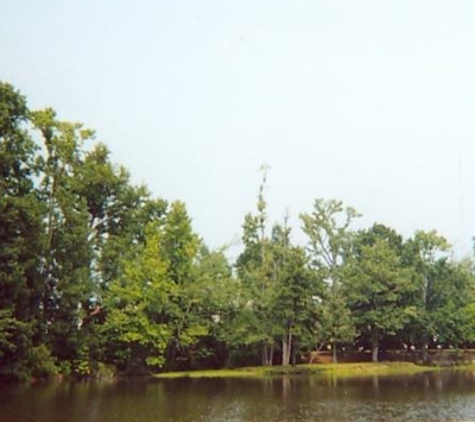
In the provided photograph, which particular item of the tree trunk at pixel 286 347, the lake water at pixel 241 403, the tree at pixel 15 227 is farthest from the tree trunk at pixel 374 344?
the tree at pixel 15 227

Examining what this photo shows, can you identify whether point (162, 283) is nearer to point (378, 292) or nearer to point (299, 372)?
point (299, 372)

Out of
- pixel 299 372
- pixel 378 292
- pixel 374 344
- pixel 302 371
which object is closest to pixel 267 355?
pixel 302 371

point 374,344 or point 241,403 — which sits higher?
point 374,344

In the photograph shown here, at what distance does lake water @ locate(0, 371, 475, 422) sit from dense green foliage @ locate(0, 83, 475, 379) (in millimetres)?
9197

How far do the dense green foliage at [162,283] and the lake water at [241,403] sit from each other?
9.20m

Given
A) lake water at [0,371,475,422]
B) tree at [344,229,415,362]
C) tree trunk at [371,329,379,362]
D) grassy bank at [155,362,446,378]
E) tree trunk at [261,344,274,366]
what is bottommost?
lake water at [0,371,475,422]

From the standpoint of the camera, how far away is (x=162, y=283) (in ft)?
171

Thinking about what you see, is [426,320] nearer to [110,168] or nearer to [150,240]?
[150,240]

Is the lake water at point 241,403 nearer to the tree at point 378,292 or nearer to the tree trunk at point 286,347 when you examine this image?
the tree trunk at point 286,347

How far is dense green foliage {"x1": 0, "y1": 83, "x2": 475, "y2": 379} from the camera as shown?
39250mm

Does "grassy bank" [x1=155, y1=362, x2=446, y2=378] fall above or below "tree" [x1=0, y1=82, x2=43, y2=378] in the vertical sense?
below

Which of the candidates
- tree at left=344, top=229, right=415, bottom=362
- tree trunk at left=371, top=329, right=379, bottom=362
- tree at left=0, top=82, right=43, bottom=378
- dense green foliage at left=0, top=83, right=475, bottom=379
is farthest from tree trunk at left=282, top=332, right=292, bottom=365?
tree at left=0, top=82, right=43, bottom=378

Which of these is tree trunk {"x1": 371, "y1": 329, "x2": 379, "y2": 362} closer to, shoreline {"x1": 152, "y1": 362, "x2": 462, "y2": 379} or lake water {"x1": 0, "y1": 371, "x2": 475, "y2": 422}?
shoreline {"x1": 152, "y1": 362, "x2": 462, "y2": 379}

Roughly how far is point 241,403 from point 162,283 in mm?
26259
